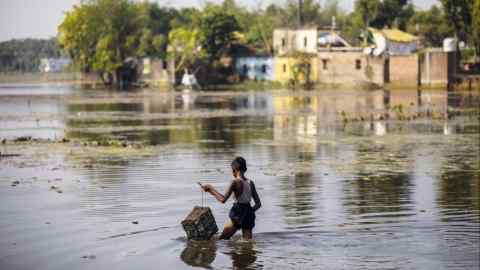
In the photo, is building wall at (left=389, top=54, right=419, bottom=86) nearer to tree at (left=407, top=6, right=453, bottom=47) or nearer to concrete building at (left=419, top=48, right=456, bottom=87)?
concrete building at (left=419, top=48, right=456, bottom=87)

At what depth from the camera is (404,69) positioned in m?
78.8

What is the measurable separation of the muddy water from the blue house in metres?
49.1

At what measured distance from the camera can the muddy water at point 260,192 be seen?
562 inches

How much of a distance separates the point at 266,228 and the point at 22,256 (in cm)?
401

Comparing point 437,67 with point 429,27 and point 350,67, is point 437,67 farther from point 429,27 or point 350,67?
point 429,27

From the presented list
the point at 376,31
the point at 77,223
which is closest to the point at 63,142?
the point at 77,223

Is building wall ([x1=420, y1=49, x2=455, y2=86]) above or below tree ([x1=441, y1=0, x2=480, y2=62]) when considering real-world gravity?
below

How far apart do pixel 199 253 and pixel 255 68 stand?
257ft

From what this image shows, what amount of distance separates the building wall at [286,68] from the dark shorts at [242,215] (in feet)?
231

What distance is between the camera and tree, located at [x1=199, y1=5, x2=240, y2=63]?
302ft

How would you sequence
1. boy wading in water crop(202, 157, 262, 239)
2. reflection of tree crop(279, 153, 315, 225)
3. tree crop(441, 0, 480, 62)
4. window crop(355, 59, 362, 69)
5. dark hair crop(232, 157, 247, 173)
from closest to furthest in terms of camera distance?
dark hair crop(232, 157, 247, 173), boy wading in water crop(202, 157, 262, 239), reflection of tree crop(279, 153, 315, 225), tree crop(441, 0, 480, 62), window crop(355, 59, 362, 69)

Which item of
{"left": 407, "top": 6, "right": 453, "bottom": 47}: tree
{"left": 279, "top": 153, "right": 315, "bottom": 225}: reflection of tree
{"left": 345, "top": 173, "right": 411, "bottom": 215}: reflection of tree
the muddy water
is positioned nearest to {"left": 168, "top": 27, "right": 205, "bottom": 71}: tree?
{"left": 407, "top": 6, "right": 453, "bottom": 47}: tree

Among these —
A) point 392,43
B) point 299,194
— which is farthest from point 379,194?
point 392,43

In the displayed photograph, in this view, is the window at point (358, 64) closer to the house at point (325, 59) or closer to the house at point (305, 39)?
the house at point (325, 59)
